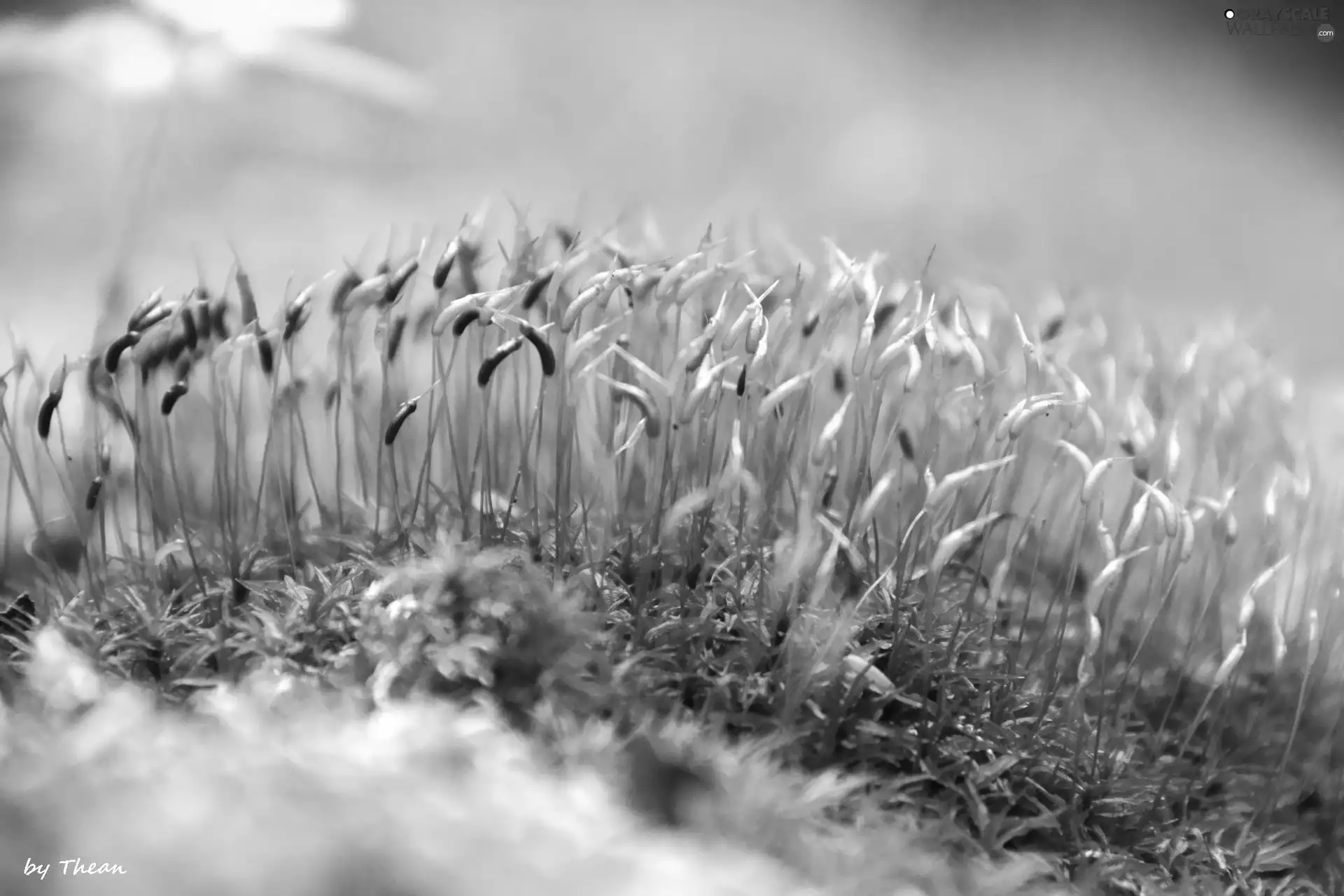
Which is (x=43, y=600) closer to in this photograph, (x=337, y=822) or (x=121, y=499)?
(x=121, y=499)

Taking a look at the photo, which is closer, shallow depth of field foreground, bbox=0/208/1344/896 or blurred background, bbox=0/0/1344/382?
shallow depth of field foreground, bbox=0/208/1344/896

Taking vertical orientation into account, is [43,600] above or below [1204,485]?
below

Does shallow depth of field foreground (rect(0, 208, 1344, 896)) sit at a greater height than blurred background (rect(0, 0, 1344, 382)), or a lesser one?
lesser

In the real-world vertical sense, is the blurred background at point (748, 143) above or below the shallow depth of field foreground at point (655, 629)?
above

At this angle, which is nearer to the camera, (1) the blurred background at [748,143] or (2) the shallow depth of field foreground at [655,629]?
(2) the shallow depth of field foreground at [655,629]

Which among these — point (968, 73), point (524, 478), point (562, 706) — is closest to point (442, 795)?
point (562, 706)
